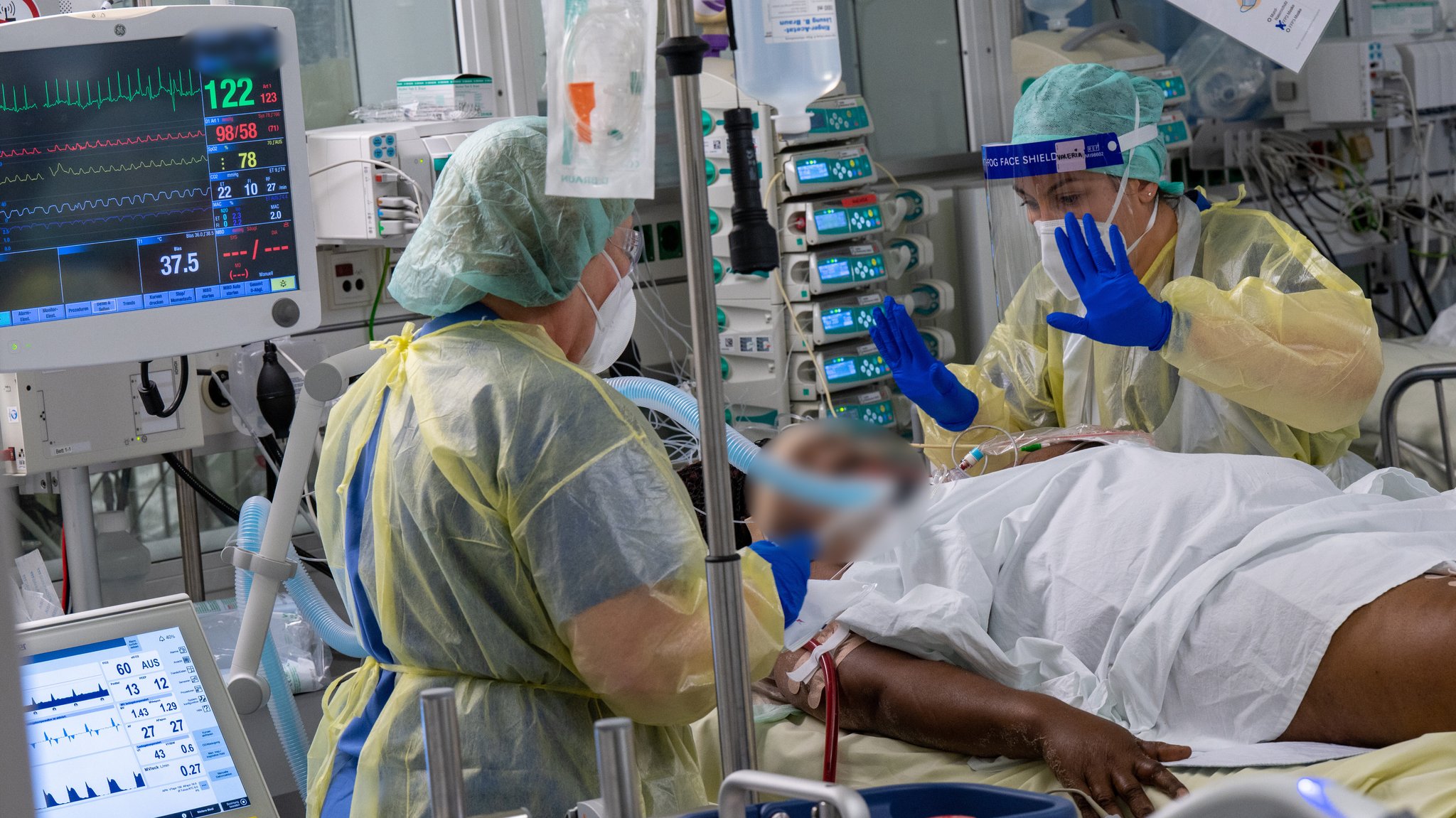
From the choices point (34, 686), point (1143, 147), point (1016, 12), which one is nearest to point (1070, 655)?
point (1143, 147)

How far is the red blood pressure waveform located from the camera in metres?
1.92

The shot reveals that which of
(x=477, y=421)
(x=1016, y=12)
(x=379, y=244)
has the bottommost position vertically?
(x=477, y=421)

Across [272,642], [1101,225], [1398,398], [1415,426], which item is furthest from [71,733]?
[1415,426]

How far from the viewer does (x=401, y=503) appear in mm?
1448

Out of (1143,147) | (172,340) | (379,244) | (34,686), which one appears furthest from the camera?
(379,244)

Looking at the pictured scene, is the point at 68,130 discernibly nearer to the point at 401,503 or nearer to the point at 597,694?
the point at 401,503

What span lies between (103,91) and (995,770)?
1.55 metres

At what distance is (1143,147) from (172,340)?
1.71 meters

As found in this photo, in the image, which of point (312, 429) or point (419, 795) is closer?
point (419, 795)

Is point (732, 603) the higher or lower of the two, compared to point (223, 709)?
higher

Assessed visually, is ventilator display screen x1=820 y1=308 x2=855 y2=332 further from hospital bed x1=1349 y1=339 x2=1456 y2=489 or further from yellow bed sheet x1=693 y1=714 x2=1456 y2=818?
yellow bed sheet x1=693 y1=714 x2=1456 y2=818

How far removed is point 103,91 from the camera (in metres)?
1.95

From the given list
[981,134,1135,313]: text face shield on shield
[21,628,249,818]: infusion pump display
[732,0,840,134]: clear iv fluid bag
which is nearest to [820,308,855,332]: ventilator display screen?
[981,134,1135,313]: text face shield on shield

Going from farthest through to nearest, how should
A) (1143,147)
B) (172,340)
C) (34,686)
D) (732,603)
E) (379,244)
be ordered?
(379,244) → (1143,147) → (172,340) → (34,686) → (732,603)
